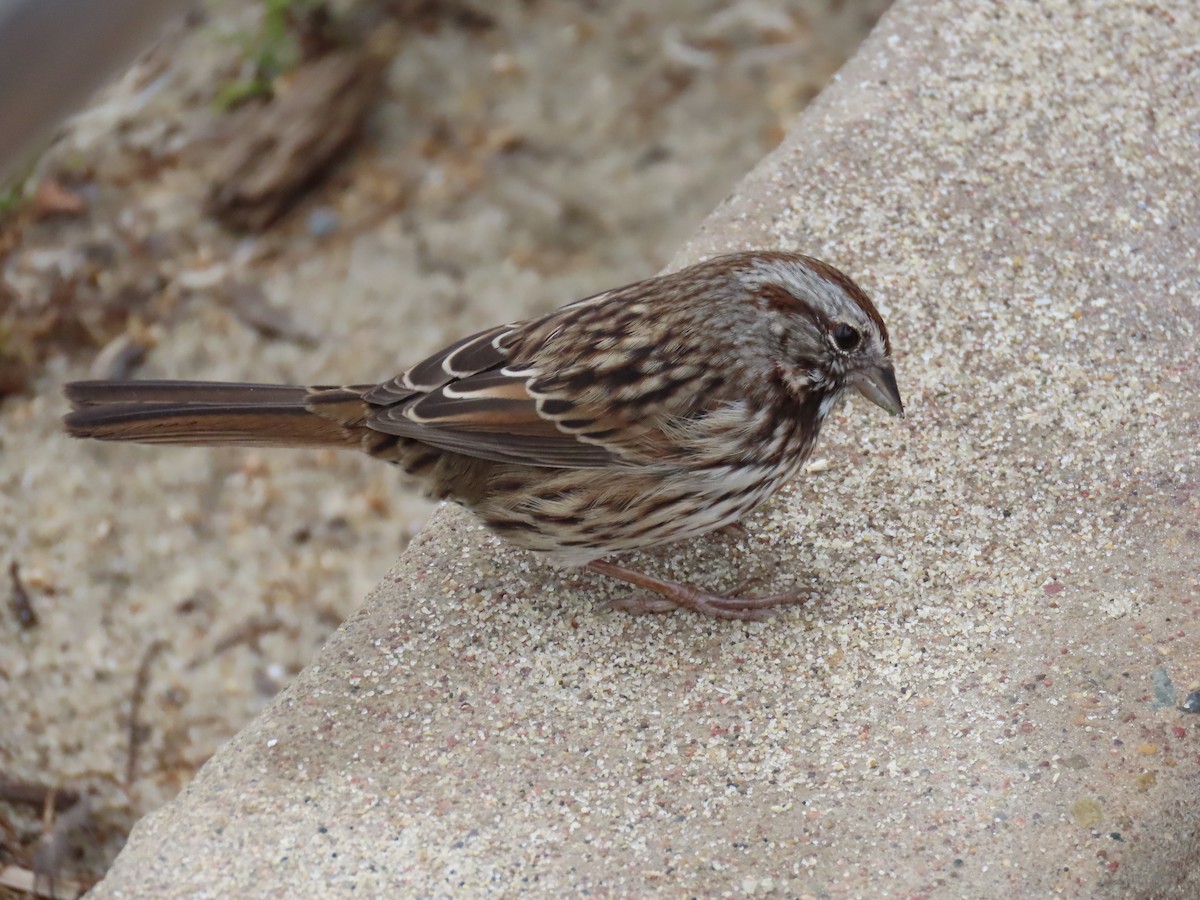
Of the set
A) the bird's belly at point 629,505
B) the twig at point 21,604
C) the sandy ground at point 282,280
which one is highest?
the bird's belly at point 629,505

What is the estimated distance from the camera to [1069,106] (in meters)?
4.64

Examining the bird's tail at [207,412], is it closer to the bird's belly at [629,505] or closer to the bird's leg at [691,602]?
the bird's belly at [629,505]

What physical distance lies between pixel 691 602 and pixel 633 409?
50cm

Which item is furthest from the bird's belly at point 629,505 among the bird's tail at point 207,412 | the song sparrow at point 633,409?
the bird's tail at point 207,412

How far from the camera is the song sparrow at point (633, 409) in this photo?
11.5 ft

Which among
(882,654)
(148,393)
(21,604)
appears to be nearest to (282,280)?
(21,604)

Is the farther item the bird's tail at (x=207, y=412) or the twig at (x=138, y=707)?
the twig at (x=138, y=707)

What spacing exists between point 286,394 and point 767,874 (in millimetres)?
1665

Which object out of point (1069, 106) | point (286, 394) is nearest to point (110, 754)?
point (286, 394)

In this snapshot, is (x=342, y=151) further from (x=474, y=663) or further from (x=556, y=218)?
(x=474, y=663)

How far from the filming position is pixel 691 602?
11.8 feet

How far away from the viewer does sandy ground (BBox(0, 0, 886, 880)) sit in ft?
16.8

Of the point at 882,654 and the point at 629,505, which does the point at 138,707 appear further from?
the point at 882,654

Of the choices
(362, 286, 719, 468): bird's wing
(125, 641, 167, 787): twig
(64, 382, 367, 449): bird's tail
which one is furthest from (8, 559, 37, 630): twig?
(362, 286, 719, 468): bird's wing
